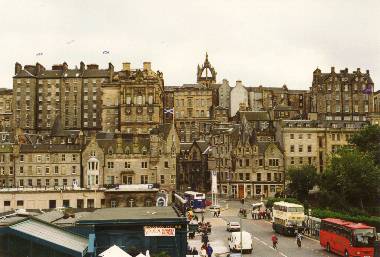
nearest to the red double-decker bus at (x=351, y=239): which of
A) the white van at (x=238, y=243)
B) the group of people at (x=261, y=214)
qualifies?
the white van at (x=238, y=243)

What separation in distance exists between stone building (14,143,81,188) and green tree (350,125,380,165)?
5975 cm

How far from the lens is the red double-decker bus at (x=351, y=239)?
53094 mm

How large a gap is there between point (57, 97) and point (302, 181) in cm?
9032

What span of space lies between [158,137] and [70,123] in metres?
63.5

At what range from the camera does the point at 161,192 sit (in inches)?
4377

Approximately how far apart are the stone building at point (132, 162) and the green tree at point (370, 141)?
129 feet

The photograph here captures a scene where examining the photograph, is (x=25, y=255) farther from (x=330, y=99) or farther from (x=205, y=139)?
(x=330, y=99)

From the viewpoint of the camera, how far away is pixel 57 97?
17712 centimetres

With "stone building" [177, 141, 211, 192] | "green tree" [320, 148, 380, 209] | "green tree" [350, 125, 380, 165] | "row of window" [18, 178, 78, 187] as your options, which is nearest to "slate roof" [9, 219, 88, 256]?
"green tree" [320, 148, 380, 209]

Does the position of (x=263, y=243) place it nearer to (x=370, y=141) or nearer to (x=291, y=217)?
(x=291, y=217)

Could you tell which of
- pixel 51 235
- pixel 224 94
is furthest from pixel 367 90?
pixel 51 235

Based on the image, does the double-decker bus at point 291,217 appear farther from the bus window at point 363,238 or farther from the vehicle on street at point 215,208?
the vehicle on street at point 215,208

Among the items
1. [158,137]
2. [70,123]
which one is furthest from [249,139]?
[70,123]

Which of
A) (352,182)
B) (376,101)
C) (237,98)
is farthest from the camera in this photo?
(376,101)
